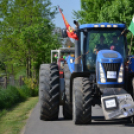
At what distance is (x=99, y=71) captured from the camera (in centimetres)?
1122

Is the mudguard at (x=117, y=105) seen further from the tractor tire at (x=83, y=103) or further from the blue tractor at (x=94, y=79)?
the tractor tire at (x=83, y=103)

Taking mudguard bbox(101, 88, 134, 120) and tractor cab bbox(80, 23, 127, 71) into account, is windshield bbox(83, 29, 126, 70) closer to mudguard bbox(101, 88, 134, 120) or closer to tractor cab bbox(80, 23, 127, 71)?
tractor cab bbox(80, 23, 127, 71)

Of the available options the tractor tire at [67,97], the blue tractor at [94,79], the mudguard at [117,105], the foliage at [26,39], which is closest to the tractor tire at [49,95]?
the blue tractor at [94,79]

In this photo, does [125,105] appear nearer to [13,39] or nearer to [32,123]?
[32,123]

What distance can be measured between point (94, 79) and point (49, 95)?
141 cm

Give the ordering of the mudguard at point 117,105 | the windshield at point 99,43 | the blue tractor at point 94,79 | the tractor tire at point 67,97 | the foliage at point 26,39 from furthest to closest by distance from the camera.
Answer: the foliage at point 26,39 → the tractor tire at point 67,97 → the windshield at point 99,43 → the blue tractor at point 94,79 → the mudguard at point 117,105

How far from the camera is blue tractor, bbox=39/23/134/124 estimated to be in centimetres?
1062

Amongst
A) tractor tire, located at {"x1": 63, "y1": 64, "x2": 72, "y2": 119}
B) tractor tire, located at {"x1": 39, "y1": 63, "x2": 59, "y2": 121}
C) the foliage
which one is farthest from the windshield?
the foliage

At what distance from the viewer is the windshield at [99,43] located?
12.1 meters

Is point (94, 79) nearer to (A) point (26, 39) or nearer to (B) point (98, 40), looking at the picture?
A: (B) point (98, 40)

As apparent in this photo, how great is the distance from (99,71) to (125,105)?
1.35 m

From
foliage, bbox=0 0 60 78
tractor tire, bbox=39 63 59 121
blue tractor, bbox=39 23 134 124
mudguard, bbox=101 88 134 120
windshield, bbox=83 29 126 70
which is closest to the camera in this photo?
mudguard, bbox=101 88 134 120

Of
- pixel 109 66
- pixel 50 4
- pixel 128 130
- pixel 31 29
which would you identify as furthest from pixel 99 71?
pixel 50 4

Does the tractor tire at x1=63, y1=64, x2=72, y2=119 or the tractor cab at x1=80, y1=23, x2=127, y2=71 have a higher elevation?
the tractor cab at x1=80, y1=23, x2=127, y2=71
